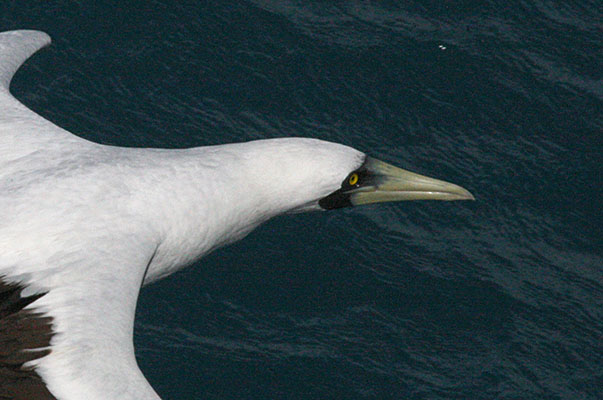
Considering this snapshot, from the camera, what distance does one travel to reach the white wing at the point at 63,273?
6883 millimetres

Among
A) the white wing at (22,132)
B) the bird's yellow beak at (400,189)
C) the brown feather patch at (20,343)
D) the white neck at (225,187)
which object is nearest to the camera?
the brown feather patch at (20,343)

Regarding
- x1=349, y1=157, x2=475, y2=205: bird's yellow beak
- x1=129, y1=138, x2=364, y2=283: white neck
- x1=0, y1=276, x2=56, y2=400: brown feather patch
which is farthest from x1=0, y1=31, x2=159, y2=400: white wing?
x1=349, y1=157, x2=475, y2=205: bird's yellow beak

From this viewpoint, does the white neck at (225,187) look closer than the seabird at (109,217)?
No

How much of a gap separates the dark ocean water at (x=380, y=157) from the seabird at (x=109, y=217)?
68.9 inches

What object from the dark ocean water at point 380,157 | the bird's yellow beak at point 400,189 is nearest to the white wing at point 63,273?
the bird's yellow beak at point 400,189

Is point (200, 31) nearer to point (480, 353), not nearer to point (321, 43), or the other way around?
point (321, 43)

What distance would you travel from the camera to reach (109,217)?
8234 millimetres

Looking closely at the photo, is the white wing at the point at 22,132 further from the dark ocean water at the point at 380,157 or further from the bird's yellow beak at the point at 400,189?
the bird's yellow beak at the point at 400,189

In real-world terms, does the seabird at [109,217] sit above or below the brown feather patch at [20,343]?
above

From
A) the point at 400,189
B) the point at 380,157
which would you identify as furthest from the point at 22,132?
the point at 380,157

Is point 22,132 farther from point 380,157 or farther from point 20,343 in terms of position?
point 380,157

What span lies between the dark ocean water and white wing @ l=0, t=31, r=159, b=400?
2.65m

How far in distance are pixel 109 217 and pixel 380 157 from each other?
5.19 meters

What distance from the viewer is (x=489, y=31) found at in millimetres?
14609
